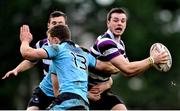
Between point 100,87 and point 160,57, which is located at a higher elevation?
point 160,57

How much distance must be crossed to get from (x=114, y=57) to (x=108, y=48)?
288 millimetres

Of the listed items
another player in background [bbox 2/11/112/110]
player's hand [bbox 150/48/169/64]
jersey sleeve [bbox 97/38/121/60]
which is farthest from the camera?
another player in background [bbox 2/11/112/110]

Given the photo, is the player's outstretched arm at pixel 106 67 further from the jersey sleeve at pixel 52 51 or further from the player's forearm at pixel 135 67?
the jersey sleeve at pixel 52 51

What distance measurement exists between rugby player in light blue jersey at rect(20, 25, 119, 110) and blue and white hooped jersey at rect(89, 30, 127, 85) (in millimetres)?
911

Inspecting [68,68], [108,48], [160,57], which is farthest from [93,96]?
[68,68]

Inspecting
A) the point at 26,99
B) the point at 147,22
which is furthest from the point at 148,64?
the point at 147,22

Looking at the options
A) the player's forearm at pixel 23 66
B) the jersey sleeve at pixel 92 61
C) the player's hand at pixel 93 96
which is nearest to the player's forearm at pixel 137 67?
the jersey sleeve at pixel 92 61

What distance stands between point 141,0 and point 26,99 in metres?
8.85

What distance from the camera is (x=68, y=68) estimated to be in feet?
38.3

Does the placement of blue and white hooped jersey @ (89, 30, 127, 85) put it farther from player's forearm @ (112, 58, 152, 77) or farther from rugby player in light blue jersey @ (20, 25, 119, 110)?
rugby player in light blue jersey @ (20, 25, 119, 110)

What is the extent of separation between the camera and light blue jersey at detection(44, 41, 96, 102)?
11656 mm

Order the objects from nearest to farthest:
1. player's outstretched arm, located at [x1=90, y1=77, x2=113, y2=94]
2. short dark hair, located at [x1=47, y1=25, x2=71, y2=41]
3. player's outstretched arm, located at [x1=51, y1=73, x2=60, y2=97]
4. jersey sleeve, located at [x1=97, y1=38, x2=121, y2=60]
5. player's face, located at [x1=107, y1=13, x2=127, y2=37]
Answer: short dark hair, located at [x1=47, y1=25, x2=71, y2=41] < player's outstretched arm, located at [x1=51, y1=73, x2=60, y2=97] < jersey sleeve, located at [x1=97, y1=38, x2=121, y2=60] < player's face, located at [x1=107, y1=13, x2=127, y2=37] < player's outstretched arm, located at [x1=90, y1=77, x2=113, y2=94]

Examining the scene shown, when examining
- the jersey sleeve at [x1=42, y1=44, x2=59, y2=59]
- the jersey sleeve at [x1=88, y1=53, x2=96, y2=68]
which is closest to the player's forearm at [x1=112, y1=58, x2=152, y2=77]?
the jersey sleeve at [x1=88, y1=53, x2=96, y2=68]

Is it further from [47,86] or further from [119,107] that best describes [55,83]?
[119,107]
